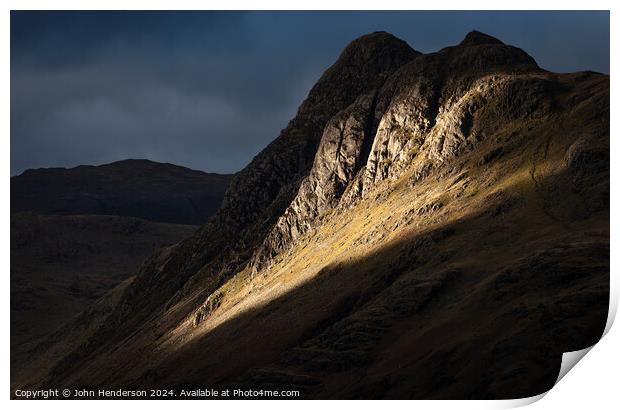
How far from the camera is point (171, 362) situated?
156m

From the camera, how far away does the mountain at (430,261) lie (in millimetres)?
103750

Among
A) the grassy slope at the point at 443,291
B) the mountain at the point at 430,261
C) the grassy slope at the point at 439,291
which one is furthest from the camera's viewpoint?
the mountain at the point at 430,261

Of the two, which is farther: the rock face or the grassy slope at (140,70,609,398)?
the rock face

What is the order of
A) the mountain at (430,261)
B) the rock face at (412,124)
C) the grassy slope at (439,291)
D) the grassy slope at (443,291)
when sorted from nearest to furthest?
the grassy slope at (443,291)
the grassy slope at (439,291)
the mountain at (430,261)
the rock face at (412,124)

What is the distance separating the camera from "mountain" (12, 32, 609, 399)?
103750mm

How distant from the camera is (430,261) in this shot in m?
135

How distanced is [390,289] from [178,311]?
74345 millimetres

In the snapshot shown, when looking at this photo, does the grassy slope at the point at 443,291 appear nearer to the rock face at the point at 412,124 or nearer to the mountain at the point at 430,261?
the mountain at the point at 430,261

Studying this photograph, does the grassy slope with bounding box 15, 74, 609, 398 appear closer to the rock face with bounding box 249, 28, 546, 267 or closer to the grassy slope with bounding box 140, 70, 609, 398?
the grassy slope with bounding box 140, 70, 609, 398

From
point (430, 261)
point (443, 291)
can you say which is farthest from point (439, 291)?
point (430, 261)

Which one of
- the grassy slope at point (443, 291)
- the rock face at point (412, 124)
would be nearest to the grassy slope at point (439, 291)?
the grassy slope at point (443, 291)

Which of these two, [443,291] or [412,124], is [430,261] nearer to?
[443,291]

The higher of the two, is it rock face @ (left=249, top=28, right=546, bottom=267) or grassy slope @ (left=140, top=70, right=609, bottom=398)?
rock face @ (left=249, top=28, right=546, bottom=267)

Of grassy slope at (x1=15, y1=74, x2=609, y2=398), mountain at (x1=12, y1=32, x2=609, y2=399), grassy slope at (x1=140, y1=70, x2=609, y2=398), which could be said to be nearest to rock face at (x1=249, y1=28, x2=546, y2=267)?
mountain at (x1=12, y1=32, x2=609, y2=399)
